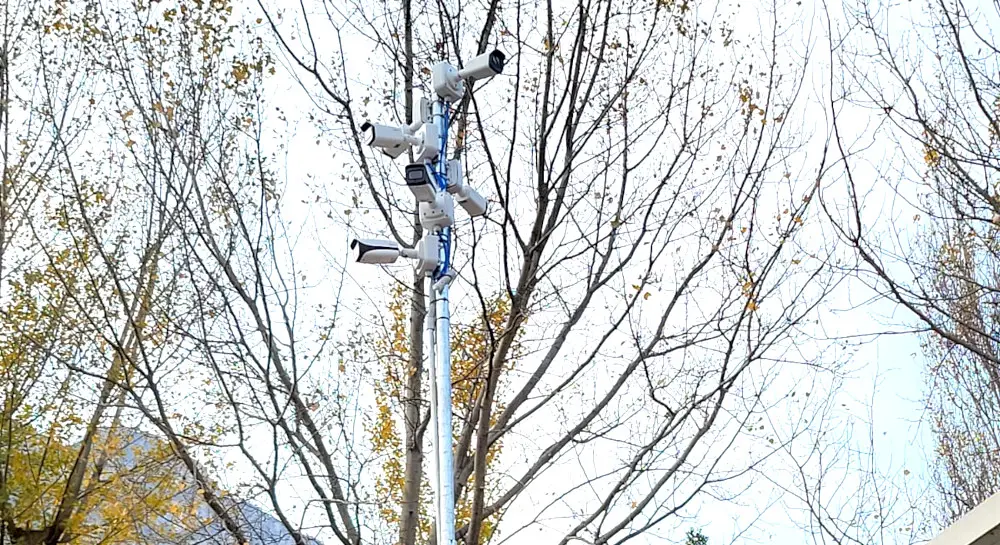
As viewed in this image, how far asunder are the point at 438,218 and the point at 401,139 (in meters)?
0.34

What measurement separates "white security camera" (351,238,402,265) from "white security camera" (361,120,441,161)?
0.40 meters

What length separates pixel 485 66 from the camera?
3805mm

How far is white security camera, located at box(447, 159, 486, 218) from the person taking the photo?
3855 mm

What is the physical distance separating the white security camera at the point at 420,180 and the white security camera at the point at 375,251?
210mm

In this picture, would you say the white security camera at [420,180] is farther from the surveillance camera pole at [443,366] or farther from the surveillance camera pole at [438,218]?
the surveillance camera pole at [443,366]

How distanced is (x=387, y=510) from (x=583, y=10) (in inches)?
118

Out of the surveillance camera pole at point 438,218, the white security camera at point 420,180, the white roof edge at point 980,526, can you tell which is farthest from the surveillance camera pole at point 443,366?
the white roof edge at point 980,526

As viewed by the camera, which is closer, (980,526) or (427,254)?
(980,526)

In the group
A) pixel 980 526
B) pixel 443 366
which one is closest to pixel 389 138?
pixel 443 366

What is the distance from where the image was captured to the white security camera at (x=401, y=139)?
3.80 meters

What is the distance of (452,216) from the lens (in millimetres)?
3799

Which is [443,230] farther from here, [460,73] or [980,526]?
[980,526]

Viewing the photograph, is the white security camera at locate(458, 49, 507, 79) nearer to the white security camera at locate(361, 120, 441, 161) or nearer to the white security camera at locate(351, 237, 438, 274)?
the white security camera at locate(361, 120, 441, 161)

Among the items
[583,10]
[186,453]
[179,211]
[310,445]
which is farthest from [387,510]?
[583,10]
